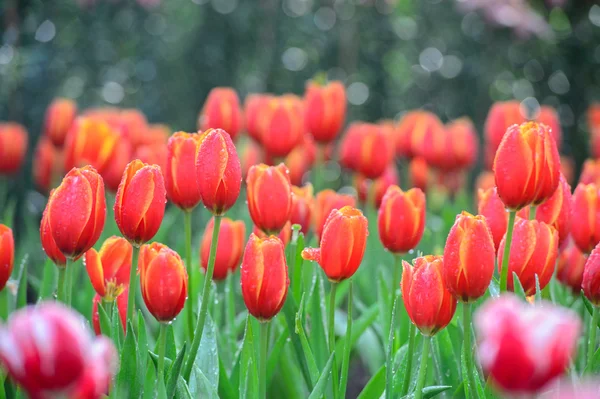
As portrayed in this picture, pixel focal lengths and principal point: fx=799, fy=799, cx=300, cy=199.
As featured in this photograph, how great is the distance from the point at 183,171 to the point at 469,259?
0.56 metres

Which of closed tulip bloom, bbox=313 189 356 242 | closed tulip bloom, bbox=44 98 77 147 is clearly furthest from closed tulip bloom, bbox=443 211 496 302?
closed tulip bloom, bbox=44 98 77 147


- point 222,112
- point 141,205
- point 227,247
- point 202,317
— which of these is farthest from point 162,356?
point 222,112

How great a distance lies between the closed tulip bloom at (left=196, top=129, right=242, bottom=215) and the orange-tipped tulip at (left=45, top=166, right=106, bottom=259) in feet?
0.53

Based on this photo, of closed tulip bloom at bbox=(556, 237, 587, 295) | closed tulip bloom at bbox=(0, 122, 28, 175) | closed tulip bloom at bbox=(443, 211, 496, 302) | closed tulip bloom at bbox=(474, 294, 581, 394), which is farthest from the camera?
closed tulip bloom at bbox=(0, 122, 28, 175)

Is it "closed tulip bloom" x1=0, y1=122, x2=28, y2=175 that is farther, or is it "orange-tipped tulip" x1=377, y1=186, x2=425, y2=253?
"closed tulip bloom" x1=0, y1=122, x2=28, y2=175

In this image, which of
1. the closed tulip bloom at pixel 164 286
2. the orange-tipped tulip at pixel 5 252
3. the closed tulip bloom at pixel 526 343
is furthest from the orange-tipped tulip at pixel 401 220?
the closed tulip bloom at pixel 526 343

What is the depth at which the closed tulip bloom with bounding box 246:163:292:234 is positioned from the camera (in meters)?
1.40

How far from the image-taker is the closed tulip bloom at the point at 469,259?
1.08 m

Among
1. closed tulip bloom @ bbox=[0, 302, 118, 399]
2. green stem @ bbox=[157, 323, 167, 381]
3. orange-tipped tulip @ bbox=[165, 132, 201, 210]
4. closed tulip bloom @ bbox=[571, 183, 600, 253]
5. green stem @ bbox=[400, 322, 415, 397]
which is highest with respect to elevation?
orange-tipped tulip @ bbox=[165, 132, 201, 210]

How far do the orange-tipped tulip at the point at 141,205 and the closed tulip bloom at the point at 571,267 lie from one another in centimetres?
81

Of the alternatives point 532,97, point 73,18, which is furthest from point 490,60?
point 73,18

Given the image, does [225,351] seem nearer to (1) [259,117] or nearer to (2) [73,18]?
(1) [259,117]

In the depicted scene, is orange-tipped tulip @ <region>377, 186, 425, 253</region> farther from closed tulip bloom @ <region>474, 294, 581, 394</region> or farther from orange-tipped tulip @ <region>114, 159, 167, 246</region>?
closed tulip bloom @ <region>474, 294, 581, 394</region>

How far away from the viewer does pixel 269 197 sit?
4.62 ft
